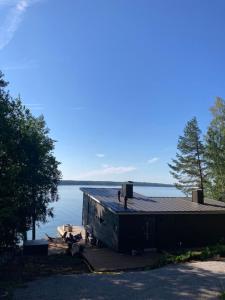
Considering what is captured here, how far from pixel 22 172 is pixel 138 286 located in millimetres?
18358

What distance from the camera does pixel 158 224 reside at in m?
24.2

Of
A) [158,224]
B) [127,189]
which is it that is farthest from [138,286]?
[127,189]

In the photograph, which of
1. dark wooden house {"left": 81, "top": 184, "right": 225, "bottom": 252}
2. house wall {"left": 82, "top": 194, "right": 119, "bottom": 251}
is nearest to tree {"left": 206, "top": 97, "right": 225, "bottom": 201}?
dark wooden house {"left": 81, "top": 184, "right": 225, "bottom": 252}

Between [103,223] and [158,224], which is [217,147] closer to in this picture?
A: [158,224]

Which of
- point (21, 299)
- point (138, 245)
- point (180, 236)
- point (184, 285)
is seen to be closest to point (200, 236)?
point (180, 236)

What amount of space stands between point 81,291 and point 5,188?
32.0 ft

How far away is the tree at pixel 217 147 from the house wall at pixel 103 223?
1469cm

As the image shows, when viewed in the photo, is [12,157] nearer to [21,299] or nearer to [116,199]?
[116,199]

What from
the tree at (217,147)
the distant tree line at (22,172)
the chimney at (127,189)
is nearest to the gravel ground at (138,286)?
the distant tree line at (22,172)

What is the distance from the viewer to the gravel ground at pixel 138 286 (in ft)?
39.1

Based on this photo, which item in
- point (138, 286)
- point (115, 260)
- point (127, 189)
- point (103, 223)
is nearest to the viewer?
point (138, 286)

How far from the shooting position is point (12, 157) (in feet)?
83.3

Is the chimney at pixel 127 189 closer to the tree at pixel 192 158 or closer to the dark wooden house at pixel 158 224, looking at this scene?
the dark wooden house at pixel 158 224

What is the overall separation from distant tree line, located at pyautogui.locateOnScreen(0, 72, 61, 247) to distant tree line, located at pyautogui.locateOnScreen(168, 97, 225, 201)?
58.2 ft
